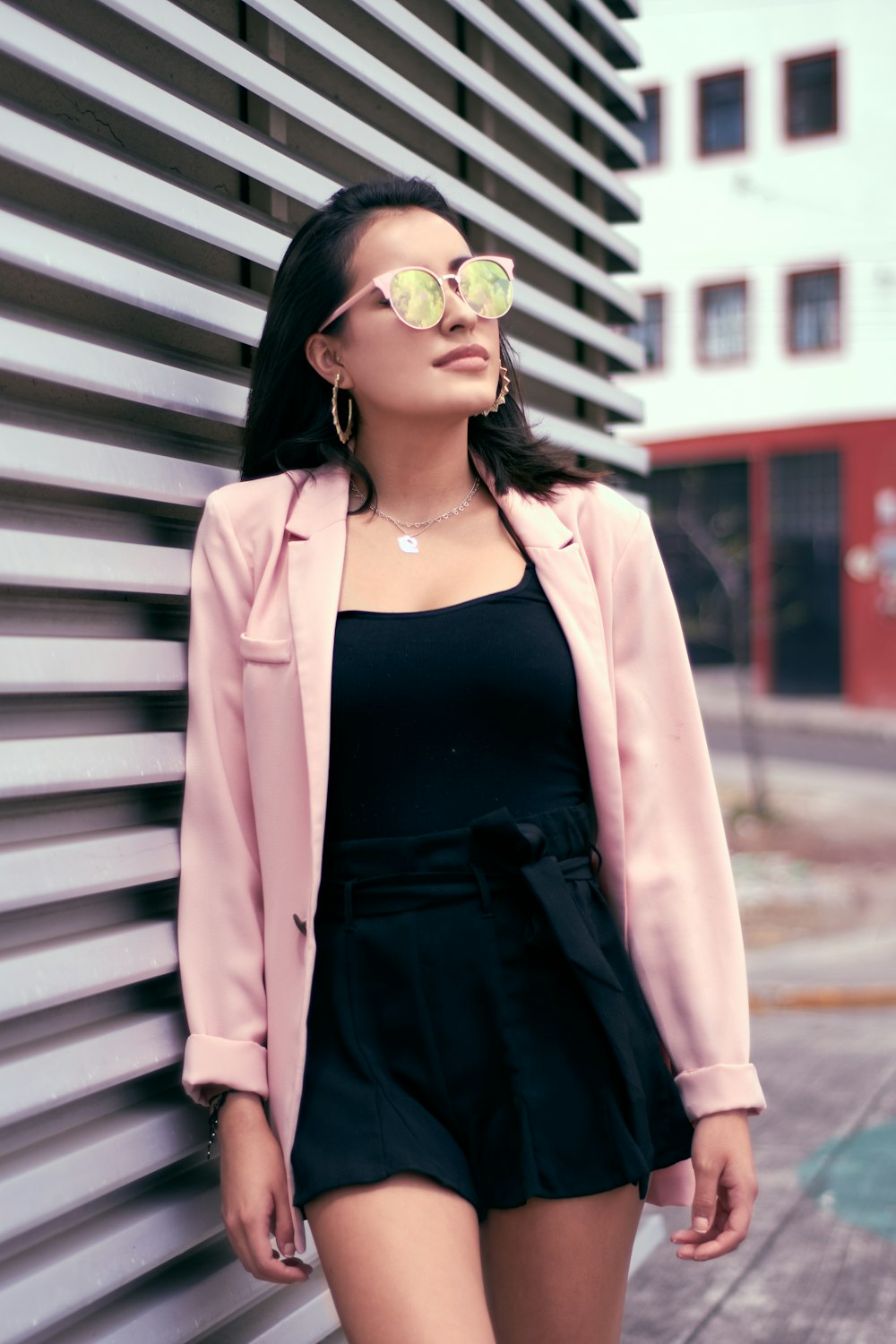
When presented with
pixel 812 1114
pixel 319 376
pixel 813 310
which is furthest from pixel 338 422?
pixel 813 310

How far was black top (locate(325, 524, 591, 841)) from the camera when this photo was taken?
2.10 meters

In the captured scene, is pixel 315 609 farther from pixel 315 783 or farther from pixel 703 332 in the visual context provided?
pixel 703 332

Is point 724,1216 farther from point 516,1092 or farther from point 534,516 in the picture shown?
point 534,516

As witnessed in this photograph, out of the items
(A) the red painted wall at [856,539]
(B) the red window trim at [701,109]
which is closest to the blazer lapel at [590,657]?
(A) the red painted wall at [856,539]

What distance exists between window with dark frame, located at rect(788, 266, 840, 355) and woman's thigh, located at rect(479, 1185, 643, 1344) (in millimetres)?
24600

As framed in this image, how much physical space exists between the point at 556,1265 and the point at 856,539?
23903mm

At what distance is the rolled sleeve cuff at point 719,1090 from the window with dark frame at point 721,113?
26026mm

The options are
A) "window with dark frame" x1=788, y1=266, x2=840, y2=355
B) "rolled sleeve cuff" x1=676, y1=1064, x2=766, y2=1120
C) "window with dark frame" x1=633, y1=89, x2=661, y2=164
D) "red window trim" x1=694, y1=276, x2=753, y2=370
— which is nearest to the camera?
"rolled sleeve cuff" x1=676, y1=1064, x2=766, y2=1120

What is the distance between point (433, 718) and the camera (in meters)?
2.10

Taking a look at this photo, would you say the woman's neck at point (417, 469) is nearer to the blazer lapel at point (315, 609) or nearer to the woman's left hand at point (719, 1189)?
the blazer lapel at point (315, 609)

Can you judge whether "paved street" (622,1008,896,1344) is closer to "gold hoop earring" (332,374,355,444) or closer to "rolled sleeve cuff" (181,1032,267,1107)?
"rolled sleeve cuff" (181,1032,267,1107)

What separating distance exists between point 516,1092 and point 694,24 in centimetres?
2691

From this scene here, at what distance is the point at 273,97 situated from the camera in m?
2.52

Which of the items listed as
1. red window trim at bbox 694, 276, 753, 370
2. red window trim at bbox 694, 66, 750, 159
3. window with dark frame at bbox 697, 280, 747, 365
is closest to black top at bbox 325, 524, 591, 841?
red window trim at bbox 694, 276, 753, 370
